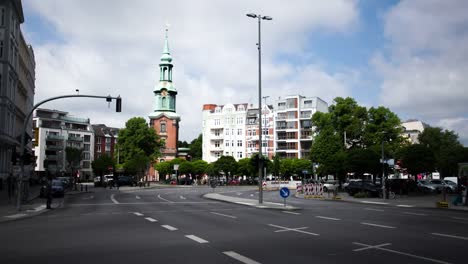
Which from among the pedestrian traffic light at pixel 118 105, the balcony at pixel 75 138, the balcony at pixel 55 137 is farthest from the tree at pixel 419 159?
the balcony at pixel 75 138

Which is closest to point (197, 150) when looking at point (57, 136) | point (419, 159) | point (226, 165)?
point (57, 136)

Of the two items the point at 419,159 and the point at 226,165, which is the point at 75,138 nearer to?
the point at 226,165

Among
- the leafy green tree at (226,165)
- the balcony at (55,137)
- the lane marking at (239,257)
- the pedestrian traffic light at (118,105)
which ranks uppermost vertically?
the balcony at (55,137)

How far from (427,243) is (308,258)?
3.99m

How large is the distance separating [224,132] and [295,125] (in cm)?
2041

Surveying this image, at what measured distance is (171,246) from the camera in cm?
1137

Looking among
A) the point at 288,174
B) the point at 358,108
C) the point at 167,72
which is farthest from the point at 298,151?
the point at 358,108

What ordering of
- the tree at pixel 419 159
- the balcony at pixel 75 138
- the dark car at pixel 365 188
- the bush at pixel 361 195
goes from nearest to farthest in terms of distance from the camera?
the bush at pixel 361 195, the dark car at pixel 365 188, the tree at pixel 419 159, the balcony at pixel 75 138

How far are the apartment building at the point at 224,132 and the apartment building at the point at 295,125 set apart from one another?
1052cm

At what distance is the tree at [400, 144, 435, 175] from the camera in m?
48.0

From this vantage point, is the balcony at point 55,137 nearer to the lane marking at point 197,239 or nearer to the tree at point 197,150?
the tree at point 197,150

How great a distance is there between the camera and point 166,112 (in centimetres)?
11819

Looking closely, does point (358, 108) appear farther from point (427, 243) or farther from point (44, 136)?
point (44, 136)

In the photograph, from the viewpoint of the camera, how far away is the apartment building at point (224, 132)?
125 m
